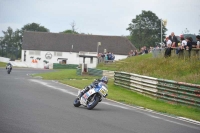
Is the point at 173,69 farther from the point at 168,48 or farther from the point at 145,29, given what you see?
the point at 145,29

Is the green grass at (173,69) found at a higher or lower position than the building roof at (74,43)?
lower

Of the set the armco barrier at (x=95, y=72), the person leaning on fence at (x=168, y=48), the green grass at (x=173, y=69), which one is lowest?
the armco barrier at (x=95, y=72)

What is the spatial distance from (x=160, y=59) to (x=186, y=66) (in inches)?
150

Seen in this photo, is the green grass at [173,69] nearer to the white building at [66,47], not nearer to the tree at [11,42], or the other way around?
the white building at [66,47]

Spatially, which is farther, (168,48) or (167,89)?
(168,48)

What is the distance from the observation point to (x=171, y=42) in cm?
2850

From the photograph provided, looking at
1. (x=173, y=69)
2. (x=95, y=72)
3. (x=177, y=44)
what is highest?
(x=177, y=44)

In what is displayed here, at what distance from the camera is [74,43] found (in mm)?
99938

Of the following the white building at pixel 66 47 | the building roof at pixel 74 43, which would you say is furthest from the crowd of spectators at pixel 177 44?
the building roof at pixel 74 43

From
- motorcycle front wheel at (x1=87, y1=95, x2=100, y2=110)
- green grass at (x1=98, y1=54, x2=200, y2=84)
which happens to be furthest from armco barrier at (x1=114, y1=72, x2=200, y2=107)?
motorcycle front wheel at (x1=87, y1=95, x2=100, y2=110)

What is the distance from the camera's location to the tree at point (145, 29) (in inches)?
4181

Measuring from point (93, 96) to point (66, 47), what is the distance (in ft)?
273

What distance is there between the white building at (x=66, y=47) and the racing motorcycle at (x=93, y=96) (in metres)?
80.6

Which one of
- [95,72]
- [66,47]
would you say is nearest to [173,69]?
[95,72]
